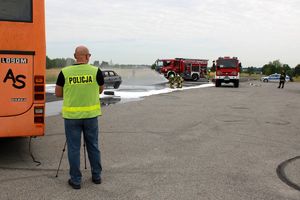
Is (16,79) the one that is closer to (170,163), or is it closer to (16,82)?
(16,82)

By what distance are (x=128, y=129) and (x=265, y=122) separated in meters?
4.77

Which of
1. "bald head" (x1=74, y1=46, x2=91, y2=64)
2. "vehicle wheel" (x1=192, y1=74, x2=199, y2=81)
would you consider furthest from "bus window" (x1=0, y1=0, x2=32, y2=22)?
"vehicle wheel" (x1=192, y1=74, x2=199, y2=81)

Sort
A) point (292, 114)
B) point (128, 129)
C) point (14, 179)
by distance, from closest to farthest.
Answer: point (14, 179)
point (128, 129)
point (292, 114)

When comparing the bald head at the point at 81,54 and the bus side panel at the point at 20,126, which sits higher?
the bald head at the point at 81,54

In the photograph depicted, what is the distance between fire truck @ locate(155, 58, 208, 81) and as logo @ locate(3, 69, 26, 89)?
4372 cm

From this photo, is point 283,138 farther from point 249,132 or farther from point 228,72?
point 228,72

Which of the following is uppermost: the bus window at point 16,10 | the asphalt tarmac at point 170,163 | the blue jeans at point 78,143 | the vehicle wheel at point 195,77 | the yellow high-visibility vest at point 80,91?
the bus window at point 16,10

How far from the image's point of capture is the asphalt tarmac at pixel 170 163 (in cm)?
569

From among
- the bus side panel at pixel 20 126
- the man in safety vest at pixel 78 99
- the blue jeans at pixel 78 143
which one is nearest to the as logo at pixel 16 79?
the bus side panel at pixel 20 126

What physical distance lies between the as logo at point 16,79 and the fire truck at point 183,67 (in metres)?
43.7

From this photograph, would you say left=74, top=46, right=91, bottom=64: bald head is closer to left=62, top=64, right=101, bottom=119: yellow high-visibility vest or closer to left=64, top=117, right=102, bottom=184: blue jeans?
left=62, top=64, right=101, bottom=119: yellow high-visibility vest

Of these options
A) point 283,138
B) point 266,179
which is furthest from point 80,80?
point 283,138

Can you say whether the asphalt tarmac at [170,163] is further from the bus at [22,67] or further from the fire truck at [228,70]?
A: the fire truck at [228,70]

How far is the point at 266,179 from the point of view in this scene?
6473mm
